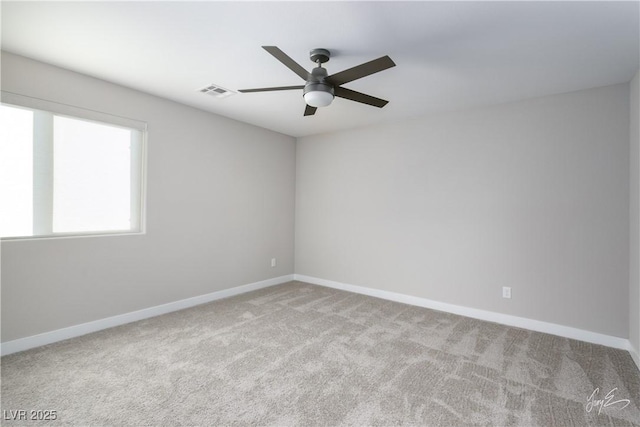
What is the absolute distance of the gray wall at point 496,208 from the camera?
114 inches

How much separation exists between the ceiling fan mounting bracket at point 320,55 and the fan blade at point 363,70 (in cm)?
28

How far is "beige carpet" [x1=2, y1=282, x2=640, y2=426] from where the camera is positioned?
185 centimetres

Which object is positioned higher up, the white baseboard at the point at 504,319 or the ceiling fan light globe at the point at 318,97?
the ceiling fan light globe at the point at 318,97

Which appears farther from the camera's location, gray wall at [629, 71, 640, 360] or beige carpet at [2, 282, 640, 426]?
gray wall at [629, 71, 640, 360]

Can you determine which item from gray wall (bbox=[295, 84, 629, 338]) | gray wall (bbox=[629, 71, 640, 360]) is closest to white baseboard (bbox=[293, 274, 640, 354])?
gray wall (bbox=[295, 84, 629, 338])

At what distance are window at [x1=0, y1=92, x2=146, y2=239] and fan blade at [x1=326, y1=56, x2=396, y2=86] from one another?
2414mm

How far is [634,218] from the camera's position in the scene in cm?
266

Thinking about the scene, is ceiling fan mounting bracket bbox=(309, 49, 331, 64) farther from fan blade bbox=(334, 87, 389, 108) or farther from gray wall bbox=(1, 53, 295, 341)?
gray wall bbox=(1, 53, 295, 341)

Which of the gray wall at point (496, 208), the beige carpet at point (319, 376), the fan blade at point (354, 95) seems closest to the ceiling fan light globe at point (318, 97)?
the fan blade at point (354, 95)

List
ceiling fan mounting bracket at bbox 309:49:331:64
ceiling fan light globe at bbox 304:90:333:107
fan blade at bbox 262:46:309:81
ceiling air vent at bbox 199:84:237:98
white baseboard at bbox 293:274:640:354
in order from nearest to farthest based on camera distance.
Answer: fan blade at bbox 262:46:309:81
ceiling fan light globe at bbox 304:90:333:107
ceiling fan mounting bracket at bbox 309:49:331:64
white baseboard at bbox 293:274:640:354
ceiling air vent at bbox 199:84:237:98

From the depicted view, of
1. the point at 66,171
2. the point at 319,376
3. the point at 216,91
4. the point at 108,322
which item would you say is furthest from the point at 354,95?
the point at 108,322

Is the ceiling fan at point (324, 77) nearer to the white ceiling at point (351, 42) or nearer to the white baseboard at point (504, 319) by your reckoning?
the white ceiling at point (351, 42)

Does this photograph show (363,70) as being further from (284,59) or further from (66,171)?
(66,171)

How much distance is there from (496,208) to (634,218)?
1.11 metres
